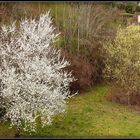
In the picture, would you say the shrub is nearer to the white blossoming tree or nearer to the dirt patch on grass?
the dirt patch on grass

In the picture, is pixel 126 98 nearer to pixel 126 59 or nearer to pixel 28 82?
pixel 126 59

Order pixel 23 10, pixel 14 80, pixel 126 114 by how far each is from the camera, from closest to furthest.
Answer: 1. pixel 14 80
2. pixel 126 114
3. pixel 23 10

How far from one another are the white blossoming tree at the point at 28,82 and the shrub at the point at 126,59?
23.1 feet

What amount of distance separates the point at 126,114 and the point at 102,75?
5690mm

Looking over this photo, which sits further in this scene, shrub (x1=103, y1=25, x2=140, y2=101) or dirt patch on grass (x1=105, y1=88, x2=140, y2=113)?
dirt patch on grass (x1=105, y1=88, x2=140, y2=113)

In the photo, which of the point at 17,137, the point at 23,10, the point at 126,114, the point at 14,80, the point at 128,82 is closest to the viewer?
the point at 14,80

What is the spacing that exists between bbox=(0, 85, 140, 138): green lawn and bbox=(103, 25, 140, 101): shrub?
153 cm

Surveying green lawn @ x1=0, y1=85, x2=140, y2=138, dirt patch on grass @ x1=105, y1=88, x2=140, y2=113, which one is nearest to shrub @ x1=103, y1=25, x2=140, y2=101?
dirt patch on grass @ x1=105, y1=88, x2=140, y2=113

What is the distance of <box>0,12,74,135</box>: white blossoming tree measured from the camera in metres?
19.1

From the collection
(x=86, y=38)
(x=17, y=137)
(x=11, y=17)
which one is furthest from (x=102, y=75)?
(x=17, y=137)

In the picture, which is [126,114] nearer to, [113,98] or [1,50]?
[113,98]

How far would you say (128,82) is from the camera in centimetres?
2734

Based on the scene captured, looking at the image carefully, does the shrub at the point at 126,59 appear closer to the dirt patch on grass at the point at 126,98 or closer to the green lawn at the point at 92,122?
the dirt patch on grass at the point at 126,98

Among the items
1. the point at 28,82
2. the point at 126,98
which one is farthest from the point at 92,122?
the point at 28,82
